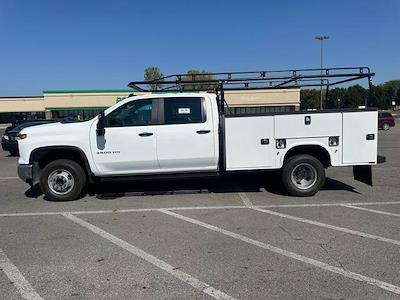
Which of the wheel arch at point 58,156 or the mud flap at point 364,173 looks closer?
the wheel arch at point 58,156

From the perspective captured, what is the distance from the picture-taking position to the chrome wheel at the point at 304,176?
8188 millimetres

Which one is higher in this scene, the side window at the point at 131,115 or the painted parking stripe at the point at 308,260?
the side window at the point at 131,115

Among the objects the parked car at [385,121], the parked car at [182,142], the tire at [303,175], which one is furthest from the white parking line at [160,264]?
the parked car at [385,121]

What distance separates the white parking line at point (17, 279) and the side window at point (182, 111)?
390cm

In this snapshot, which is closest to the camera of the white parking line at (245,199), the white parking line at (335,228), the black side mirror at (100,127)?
the white parking line at (335,228)

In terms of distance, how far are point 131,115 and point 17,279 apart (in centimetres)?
419

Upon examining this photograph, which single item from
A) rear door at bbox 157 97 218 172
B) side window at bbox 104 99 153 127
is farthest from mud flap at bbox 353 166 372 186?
side window at bbox 104 99 153 127

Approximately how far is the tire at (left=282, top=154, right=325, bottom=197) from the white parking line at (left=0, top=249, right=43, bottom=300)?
509 centimetres

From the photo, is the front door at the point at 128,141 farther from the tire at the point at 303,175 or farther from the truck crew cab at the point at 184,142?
the tire at the point at 303,175

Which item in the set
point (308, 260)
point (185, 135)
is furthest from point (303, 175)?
point (308, 260)

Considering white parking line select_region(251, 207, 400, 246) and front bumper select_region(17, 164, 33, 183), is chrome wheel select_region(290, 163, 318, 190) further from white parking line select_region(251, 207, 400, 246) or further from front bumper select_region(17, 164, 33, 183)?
front bumper select_region(17, 164, 33, 183)

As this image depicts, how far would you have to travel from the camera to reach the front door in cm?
792

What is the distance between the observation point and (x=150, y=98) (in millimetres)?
8016

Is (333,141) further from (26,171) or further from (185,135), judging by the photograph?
(26,171)
